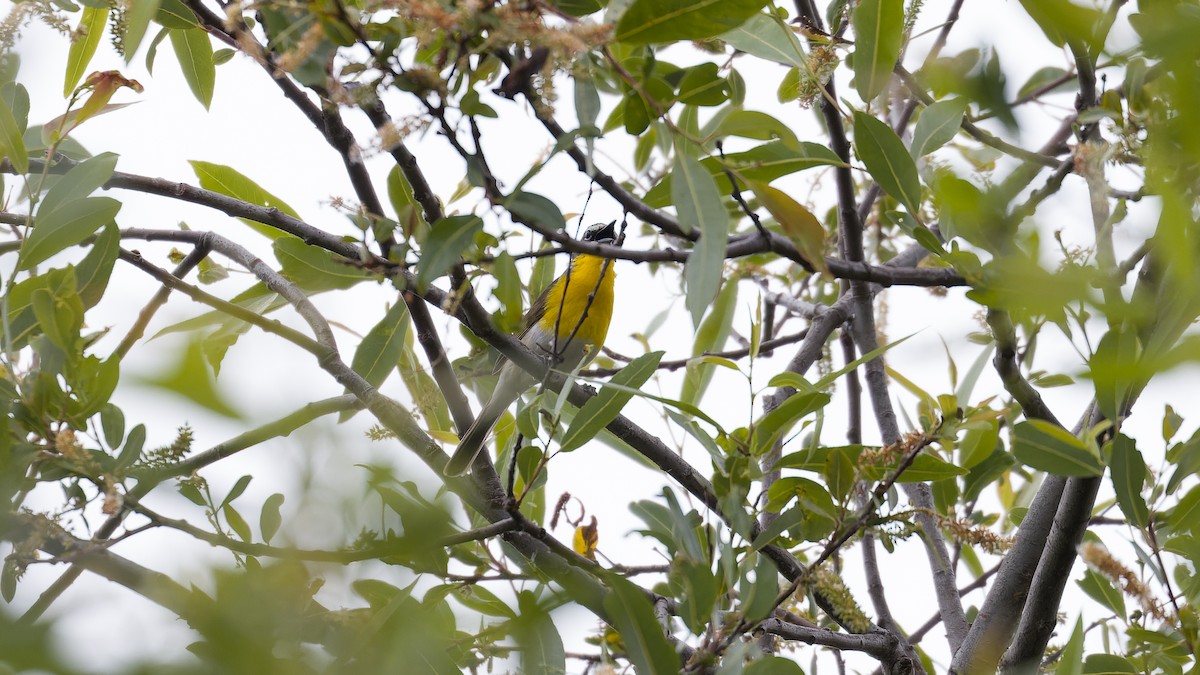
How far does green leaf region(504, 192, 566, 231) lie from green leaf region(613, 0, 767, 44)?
33 centimetres

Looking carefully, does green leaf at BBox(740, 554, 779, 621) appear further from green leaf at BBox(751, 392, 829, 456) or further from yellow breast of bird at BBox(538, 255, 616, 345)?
yellow breast of bird at BBox(538, 255, 616, 345)

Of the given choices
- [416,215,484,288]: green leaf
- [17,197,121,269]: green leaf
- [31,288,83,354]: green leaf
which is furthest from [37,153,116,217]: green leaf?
[416,215,484,288]: green leaf

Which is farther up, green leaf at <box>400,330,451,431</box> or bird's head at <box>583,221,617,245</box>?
bird's head at <box>583,221,617,245</box>

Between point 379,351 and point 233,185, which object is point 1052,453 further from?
point 233,185

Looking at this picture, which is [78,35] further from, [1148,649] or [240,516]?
A: [1148,649]

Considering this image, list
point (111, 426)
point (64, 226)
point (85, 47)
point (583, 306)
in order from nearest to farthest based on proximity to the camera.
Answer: point (111, 426) → point (64, 226) → point (85, 47) → point (583, 306)

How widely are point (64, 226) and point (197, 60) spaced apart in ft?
2.80

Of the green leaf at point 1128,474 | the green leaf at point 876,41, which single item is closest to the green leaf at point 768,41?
the green leaf at point 876,41

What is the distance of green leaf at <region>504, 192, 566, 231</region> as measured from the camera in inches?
61.9

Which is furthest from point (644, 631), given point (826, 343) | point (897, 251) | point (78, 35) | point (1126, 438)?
point (897, 251)

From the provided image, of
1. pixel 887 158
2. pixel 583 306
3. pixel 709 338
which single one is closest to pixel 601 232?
pixel 583 306

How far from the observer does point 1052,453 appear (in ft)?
5.90

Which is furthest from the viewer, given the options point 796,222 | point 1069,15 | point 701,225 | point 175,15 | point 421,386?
point 421,386

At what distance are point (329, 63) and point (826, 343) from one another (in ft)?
9.18
